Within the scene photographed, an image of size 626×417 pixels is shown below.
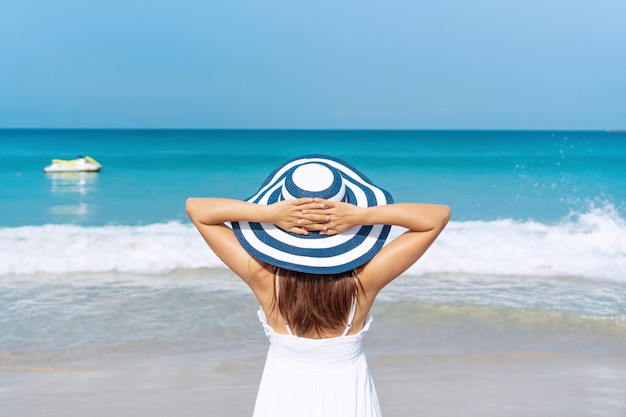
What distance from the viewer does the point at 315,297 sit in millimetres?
1912

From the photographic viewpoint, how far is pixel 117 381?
4926 millimetres

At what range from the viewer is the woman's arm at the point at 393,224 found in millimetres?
1810

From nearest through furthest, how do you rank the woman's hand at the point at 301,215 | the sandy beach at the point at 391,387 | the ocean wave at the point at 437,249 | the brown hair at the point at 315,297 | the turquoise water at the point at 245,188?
the woman's hand at the point at 301,215 < the brown hair at the point at 315,297 < the sandy beach at the point at 391,387 < the ocean wave at the point at 437,249 < the turquoise water at the point at 245,188

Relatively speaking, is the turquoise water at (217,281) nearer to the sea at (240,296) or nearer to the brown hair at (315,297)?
the sea at (240,296)

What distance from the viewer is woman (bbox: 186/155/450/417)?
1.82m

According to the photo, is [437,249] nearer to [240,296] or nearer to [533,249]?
[533,249]

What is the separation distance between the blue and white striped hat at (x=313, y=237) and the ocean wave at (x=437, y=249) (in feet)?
23.1

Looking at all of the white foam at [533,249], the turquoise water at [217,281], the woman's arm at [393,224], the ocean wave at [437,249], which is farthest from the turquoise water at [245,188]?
the woman's arm at [393,224]

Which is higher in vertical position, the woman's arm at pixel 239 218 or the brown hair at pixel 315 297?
the woman's arm at pixel 239 218

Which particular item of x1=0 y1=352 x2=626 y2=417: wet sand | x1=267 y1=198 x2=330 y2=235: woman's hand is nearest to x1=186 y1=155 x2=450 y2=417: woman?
x1=267 y1=198 x2=330 y2=235: woman's hand

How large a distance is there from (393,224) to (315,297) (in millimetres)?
312

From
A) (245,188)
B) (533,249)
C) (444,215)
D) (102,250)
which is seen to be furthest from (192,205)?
(245,188)

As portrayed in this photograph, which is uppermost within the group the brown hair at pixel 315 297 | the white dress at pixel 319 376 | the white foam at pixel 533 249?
the brown hair at pixel 315 297

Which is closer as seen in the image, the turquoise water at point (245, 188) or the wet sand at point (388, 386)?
the wet sand at point (388, 386)
